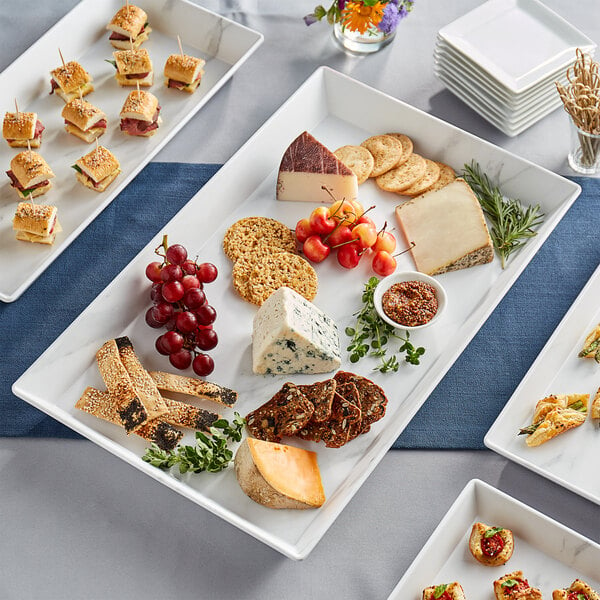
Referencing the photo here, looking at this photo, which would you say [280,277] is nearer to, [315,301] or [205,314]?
[315,301]

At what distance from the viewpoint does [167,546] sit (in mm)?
2625

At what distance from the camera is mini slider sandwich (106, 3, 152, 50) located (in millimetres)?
3660

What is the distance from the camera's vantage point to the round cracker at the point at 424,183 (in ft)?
10.7

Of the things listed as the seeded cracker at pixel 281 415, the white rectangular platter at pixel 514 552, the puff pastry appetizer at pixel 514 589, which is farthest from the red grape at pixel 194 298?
the puff pastry appetizer at pixel 514 589

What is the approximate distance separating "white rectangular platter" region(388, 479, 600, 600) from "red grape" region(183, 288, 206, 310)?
102cm

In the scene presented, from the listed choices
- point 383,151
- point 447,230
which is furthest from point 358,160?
point 447,230

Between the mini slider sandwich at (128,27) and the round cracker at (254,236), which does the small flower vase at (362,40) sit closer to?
the mini slider sandwich at (128,27)

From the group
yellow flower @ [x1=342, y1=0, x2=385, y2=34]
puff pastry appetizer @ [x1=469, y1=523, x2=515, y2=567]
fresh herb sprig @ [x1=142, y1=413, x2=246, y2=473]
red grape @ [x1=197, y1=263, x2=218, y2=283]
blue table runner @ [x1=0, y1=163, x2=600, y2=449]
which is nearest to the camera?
puff pastry appetizer @ [x1=469, y1=523, x2=515, y2=567]

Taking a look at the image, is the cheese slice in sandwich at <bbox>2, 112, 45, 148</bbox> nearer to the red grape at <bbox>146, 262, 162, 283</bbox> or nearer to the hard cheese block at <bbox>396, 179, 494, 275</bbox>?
the red grape at <bbox>146, 262, 162, 283</bbox>

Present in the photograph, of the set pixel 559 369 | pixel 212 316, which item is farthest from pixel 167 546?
pixel 559 369

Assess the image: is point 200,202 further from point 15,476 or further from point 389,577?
point 389,577

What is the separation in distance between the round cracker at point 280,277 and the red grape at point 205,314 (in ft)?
0.61

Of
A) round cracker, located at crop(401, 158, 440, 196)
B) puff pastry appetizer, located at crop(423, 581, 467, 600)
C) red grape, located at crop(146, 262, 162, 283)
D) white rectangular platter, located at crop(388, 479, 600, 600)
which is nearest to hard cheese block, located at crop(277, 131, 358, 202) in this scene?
round cracker, located at crop(401, 158, 440, 196)

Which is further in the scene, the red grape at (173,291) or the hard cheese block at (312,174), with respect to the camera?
the hard cheese block at (312,174)
